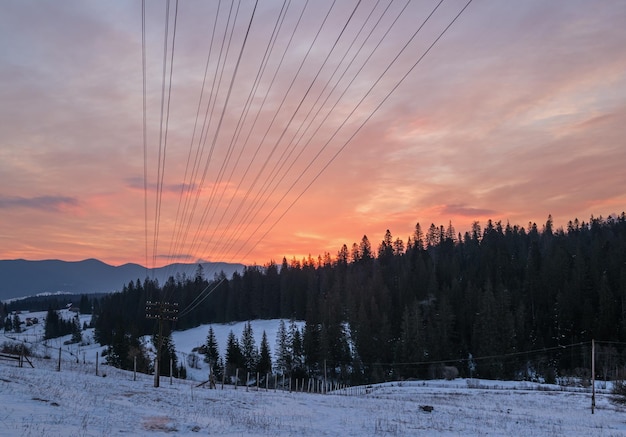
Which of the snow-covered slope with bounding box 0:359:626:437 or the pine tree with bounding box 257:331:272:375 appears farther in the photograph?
the pine tree with bounding box 257:331:272:375

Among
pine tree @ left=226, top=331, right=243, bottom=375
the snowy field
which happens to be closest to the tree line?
pine tree @ left=226, top=331, right=243, bottom=375

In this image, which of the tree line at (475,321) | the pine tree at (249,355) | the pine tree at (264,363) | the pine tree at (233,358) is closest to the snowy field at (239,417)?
the tree line at (475,321)

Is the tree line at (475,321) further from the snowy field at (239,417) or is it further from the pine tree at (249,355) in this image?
Answer: the snowy field at (239,417)

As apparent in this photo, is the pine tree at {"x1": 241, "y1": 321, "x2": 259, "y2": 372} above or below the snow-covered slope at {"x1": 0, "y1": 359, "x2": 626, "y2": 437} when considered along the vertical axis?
below

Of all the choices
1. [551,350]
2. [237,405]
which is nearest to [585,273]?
[551,350]

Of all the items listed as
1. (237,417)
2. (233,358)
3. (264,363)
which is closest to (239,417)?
(237,417)

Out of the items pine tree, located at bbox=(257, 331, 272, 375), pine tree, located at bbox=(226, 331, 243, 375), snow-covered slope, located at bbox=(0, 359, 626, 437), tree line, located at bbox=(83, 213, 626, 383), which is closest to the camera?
snow-covered slope, located at bbox=(0, 359, 626, 437)

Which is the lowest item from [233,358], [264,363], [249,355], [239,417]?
[264,363]

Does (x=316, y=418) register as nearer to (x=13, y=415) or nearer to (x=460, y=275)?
(x=13, y=415)

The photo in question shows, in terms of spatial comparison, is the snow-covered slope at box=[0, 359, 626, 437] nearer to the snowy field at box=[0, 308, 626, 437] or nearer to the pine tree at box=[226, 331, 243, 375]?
the snowy field at box=[0, 308, 626, 437]

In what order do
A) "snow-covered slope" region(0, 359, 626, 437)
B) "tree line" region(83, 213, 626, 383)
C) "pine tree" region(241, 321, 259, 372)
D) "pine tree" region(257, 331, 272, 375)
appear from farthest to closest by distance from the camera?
"pine tree" region(241, 321, 259, 372) → "pine tree" region(257, 331, 272, 375) → "tree line" region(83, 213, 626, 383) → "snow-covered slope" region(0, 359, 626, 437)

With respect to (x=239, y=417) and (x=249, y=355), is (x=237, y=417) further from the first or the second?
(x=249, y=355)

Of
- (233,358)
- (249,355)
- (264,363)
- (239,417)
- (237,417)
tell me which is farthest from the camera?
(249,355)

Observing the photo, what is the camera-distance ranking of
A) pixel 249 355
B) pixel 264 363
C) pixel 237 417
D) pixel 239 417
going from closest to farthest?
pixel 237 417 < pixel 239 417 < pixel 264 363 < pixel 249 355
